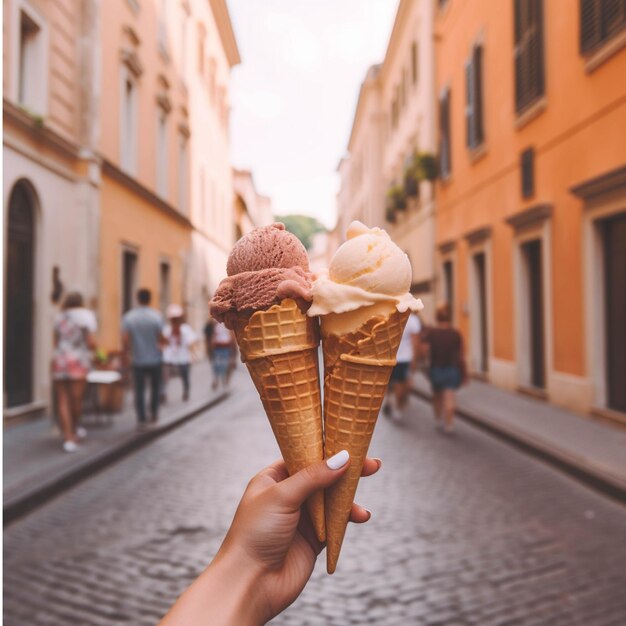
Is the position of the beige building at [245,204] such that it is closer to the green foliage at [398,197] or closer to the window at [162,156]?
the window at [162,156]

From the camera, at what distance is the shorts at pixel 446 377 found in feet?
33.1

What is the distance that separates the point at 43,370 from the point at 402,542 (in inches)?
334

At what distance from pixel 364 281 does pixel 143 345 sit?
29.0 feet

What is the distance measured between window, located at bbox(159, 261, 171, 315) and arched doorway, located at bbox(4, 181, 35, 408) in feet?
31.7

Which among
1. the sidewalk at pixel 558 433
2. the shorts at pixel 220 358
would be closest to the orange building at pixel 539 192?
the sidewalk at pixel 558 433

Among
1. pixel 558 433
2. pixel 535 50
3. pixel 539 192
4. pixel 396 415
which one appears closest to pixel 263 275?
pixel 558 433

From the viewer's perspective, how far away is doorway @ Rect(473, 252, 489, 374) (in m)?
17.8

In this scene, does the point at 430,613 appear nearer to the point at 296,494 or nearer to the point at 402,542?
the point at 402,542

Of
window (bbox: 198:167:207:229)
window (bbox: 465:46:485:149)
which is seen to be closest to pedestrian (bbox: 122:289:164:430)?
window (bbox: 465:46:485:149)

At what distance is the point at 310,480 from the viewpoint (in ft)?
5.92

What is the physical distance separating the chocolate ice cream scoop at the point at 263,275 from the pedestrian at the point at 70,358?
23.7 ft

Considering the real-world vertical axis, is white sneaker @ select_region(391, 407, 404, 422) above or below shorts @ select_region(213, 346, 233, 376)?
below

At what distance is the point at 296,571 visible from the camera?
1866 mm

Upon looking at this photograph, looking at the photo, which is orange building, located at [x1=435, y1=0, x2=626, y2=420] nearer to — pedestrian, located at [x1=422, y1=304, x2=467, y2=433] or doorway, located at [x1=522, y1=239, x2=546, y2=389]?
doorway, located at [x1=522, y1=239, x2=546, y2=389]
